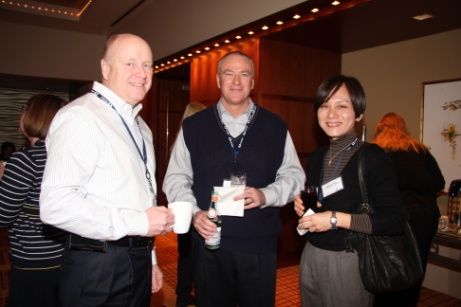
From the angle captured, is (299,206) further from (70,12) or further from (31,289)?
(70,12)

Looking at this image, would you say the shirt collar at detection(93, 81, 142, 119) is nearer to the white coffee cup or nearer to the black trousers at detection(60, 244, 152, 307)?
the white coffee cup

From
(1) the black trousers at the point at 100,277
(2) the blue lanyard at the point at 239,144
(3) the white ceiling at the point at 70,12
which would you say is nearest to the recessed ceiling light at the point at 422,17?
(2) the blue lanyard at the point at 239,144

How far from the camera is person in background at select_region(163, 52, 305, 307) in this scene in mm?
1923

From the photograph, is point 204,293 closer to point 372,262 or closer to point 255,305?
point 255,305

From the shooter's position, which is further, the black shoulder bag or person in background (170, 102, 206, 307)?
person in background (170, 102, 206, 307)

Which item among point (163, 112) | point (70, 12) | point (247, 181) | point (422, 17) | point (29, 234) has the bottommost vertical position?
point (29, 234)

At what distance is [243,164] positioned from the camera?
198 cm

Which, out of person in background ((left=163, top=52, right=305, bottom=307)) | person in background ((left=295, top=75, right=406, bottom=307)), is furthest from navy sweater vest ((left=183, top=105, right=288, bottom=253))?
person in background ((left=295, top=75, right=406, bottom=307))

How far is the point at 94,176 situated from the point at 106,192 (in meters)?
0.08

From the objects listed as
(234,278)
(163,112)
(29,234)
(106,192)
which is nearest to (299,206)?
(234,278)

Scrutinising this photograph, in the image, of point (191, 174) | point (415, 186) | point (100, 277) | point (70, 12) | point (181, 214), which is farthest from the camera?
point (70, 12)

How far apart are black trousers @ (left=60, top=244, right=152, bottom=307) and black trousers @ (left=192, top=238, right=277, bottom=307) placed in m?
0.58

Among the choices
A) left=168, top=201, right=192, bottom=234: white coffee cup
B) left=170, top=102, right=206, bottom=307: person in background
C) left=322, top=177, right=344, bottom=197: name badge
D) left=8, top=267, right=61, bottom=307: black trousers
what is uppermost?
left=322, top=177, right=344, bottom=197: name badge

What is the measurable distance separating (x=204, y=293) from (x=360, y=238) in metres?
0.93
